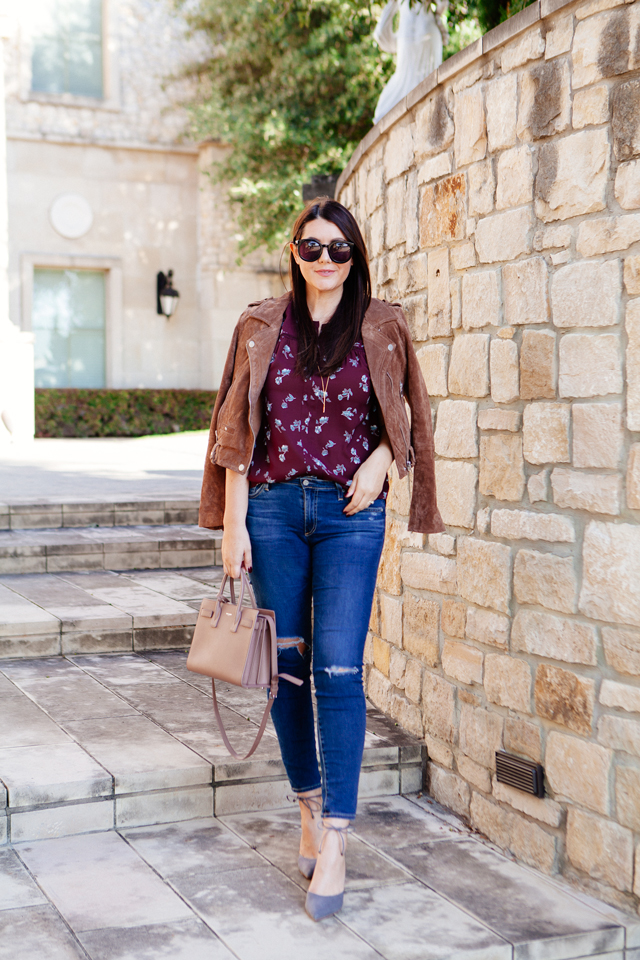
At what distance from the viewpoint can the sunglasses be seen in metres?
2.62

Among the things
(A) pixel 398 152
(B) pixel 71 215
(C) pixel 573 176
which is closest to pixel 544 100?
(C) pixel 573 176

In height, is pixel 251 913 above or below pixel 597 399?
below

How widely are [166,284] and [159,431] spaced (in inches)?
97.6

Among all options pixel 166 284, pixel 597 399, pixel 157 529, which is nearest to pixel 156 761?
pixel 597 399

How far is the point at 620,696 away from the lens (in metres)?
2.77

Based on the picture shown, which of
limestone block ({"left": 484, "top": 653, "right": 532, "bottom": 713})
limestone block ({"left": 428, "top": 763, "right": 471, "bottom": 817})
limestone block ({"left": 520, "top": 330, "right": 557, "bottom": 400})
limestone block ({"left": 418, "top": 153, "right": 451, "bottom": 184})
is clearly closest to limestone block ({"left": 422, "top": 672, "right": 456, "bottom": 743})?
limestone block ({"left": 428, "top": 763, "right": 471, "bottom": 817})

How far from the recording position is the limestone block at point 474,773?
3336 mm

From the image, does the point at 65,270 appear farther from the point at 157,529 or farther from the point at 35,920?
the point at 35,920

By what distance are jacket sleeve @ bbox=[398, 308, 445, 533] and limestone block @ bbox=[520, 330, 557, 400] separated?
1.42ft

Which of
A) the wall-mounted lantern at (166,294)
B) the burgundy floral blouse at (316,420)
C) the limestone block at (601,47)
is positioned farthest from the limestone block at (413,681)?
the wall-mounted lantern at (166,294)

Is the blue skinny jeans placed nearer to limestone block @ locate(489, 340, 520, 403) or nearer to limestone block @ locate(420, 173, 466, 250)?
limestone block @ locate(489, 340, 520, 403)

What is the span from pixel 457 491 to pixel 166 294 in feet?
45.1

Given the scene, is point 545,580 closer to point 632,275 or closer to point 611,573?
point 611,573

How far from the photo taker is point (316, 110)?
47.9 feet
